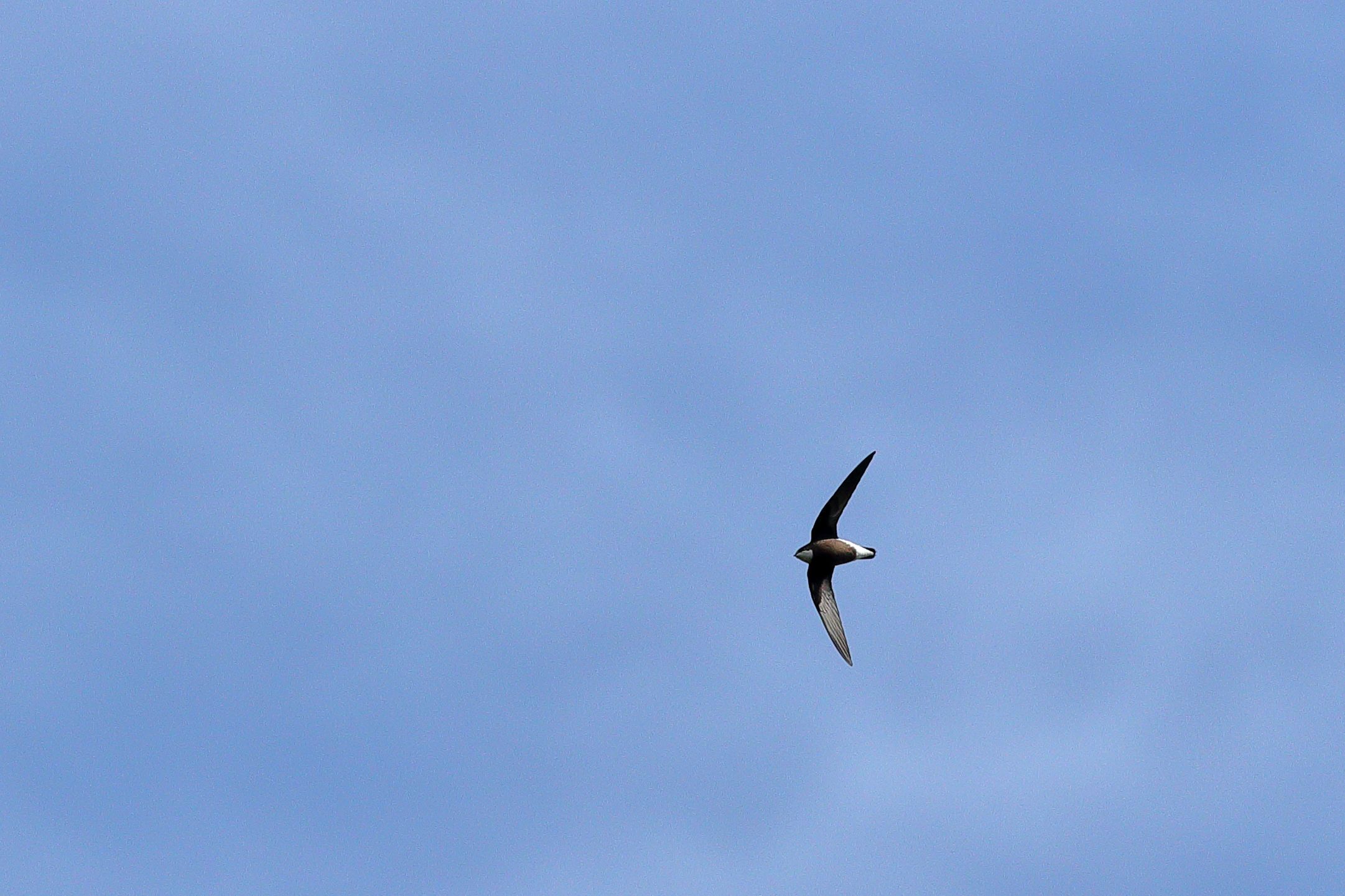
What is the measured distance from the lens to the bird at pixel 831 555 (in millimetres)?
72438

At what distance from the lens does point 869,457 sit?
7200 centimetres

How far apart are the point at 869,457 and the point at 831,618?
6.96 metres

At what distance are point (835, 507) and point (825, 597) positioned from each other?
4.01 meters

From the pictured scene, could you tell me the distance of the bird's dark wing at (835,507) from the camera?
236 feet

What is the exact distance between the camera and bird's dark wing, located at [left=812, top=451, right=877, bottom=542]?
7200cm

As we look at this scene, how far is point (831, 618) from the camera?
245ft

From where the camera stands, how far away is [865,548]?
7338 cm

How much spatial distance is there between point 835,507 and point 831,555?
1.90 metres

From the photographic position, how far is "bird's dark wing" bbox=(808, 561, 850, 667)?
74125 millimetres

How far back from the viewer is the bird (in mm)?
72438

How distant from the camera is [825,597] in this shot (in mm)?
74688

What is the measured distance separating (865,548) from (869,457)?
3789mm

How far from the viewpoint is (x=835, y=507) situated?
72.9 m

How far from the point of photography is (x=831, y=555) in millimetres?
73312
